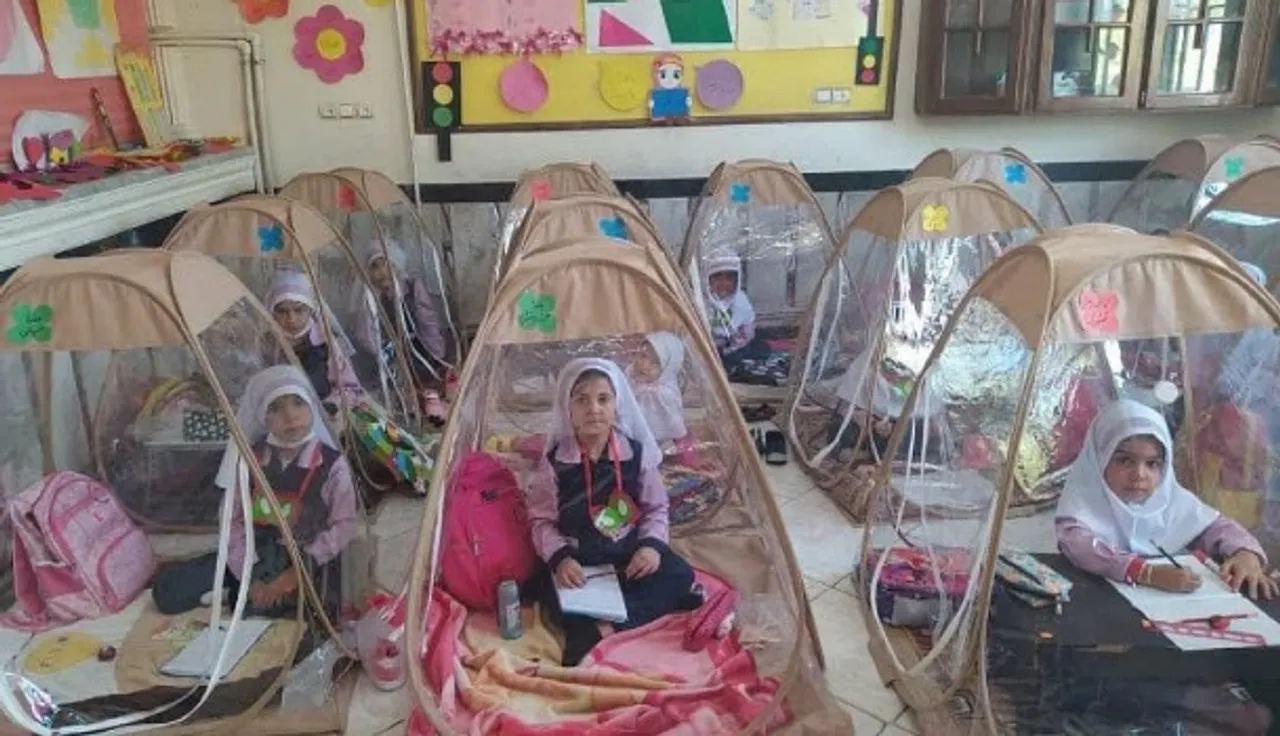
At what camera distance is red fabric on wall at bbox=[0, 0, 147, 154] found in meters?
2.75

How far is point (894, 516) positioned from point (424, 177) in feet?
8.56

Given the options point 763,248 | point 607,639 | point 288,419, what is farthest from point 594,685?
point 763,248

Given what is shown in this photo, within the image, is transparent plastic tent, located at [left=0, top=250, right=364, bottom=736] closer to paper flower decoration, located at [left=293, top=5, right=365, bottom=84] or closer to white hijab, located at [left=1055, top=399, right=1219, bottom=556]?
white hijab, located at [left=1055, top=399, right=1219, bottom=556]

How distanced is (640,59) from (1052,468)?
8.47ft

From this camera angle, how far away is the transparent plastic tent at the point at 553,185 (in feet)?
11.6

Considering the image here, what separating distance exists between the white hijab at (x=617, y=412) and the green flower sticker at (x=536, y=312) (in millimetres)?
405

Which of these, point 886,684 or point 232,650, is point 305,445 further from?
point 886,684

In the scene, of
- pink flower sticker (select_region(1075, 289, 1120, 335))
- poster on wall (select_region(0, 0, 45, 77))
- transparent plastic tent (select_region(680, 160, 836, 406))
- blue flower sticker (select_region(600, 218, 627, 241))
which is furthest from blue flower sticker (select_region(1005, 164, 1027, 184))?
poster on wall (select_region(0, 0, 45, 77))

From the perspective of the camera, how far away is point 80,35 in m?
3.17

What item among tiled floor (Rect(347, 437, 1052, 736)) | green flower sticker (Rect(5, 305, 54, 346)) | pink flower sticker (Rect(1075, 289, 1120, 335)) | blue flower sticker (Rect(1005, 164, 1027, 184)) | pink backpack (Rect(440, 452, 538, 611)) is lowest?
tiled floor (Rect(347, 437, 1052, 736))

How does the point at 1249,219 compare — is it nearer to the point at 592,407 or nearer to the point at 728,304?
the point at 728,304

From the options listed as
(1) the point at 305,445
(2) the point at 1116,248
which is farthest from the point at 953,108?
(1) the point at 305,445

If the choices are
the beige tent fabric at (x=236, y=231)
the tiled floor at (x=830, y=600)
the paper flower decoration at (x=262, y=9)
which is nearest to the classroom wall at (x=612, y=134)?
the paper flower decoration at (x=262, y=9)

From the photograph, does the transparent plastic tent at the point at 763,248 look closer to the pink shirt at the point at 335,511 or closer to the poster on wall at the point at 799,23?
the poster on wall at the point at 799,23
